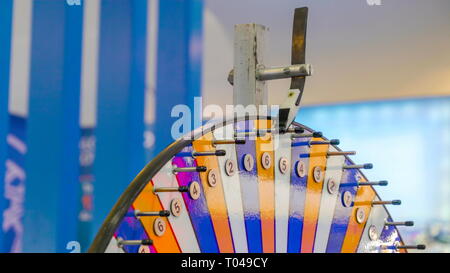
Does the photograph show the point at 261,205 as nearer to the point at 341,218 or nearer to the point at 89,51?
the point at 341,218

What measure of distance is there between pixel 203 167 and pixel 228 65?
3.91 m

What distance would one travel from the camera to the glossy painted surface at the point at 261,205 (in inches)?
45.7

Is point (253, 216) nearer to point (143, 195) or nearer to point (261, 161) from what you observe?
point (261, 161)

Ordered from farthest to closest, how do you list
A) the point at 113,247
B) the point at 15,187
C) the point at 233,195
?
1. the point at 15,187
2. the point at 233,195
3. the point at 113,247

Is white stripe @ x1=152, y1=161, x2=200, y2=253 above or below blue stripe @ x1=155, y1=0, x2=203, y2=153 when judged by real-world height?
below

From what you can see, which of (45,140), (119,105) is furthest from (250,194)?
(119,105)

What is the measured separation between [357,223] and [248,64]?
53cm

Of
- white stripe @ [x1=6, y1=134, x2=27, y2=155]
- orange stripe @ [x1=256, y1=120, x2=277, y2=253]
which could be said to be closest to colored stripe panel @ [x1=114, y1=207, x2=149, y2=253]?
orange stripe @ [x1=256, y1=120, x2=277, y2=253]

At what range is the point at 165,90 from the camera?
2.83m

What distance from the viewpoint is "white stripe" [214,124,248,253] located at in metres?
1.31

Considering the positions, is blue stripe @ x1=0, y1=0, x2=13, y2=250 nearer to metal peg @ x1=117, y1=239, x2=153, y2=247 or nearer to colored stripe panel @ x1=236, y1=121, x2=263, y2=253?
colored stripe panel @ x1=236, y1=121, x2=263, y2=253

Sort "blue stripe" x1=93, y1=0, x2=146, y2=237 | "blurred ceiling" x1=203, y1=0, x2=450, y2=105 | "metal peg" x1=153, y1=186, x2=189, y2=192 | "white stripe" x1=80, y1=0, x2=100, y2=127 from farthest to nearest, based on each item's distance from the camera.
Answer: "blurred ceiling" x1=203, y1=0, x2=450, y2=105 < "white stripe" x1=80, y1=0, x2=100, y2=127 < "blue stripe" x1=93, y1=0, x2=146, y2=237 < "metal peg" x1=153, y1=186, x2=189, y2=192

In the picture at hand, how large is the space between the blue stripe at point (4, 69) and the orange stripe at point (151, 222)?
110 centimetres
